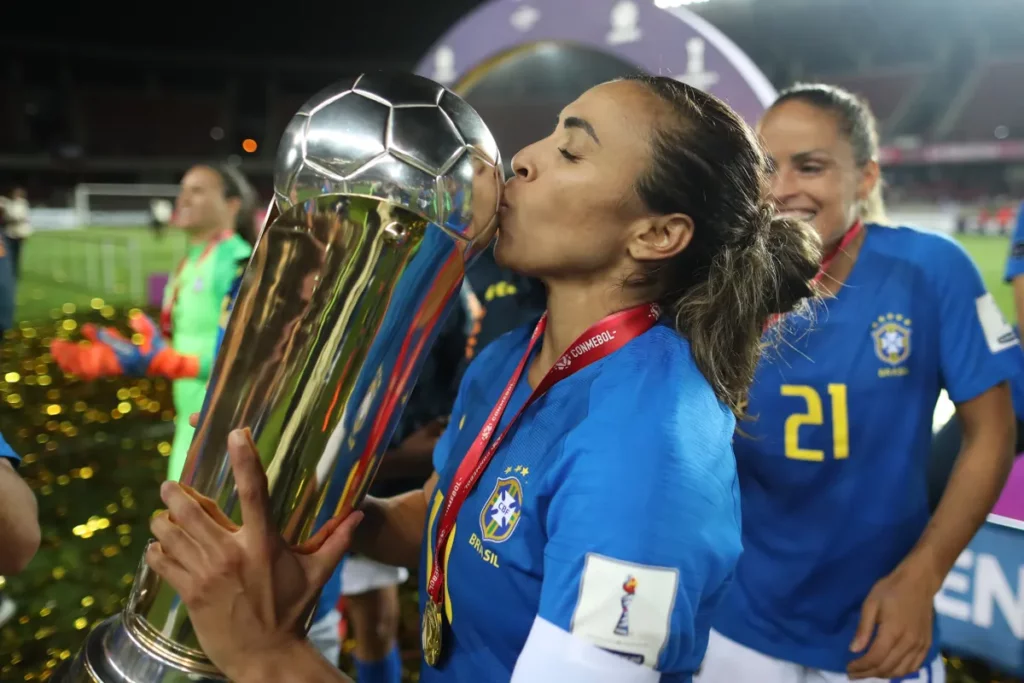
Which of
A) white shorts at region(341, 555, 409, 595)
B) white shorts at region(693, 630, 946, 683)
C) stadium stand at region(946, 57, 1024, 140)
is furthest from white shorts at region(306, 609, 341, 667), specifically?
stadium stand at region(946, 57, 1024, 140)

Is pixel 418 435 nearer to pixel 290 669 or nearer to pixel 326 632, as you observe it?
pixel 326 632

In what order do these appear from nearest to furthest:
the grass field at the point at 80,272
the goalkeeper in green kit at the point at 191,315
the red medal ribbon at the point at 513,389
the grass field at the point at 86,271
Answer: the red medal ribbon at the point at 513,389
the goalkeeper in green kit at the point at 191,315
the grass field at the point at 86,271
the grass field at the point at 80,272

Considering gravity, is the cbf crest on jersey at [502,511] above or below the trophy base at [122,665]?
above

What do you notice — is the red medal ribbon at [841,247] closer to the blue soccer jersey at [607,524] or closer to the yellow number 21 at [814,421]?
the yellow number 21 at [814,421]

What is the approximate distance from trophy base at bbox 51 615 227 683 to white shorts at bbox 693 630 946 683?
106 cm

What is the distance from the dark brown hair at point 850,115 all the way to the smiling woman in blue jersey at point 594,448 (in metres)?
0.63

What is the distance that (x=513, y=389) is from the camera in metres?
1.08

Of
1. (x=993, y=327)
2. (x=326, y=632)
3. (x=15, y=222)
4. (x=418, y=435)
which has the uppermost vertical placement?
(x=993, y=327)

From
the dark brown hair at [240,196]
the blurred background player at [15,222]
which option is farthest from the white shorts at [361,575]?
the blurred background player at [15,222]

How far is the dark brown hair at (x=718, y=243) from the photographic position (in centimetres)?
94

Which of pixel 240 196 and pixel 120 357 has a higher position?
pixel 240 196

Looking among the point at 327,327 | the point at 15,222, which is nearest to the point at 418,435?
the point at 327,327

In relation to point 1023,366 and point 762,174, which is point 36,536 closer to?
point 762,174

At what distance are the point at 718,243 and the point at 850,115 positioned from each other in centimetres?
82
